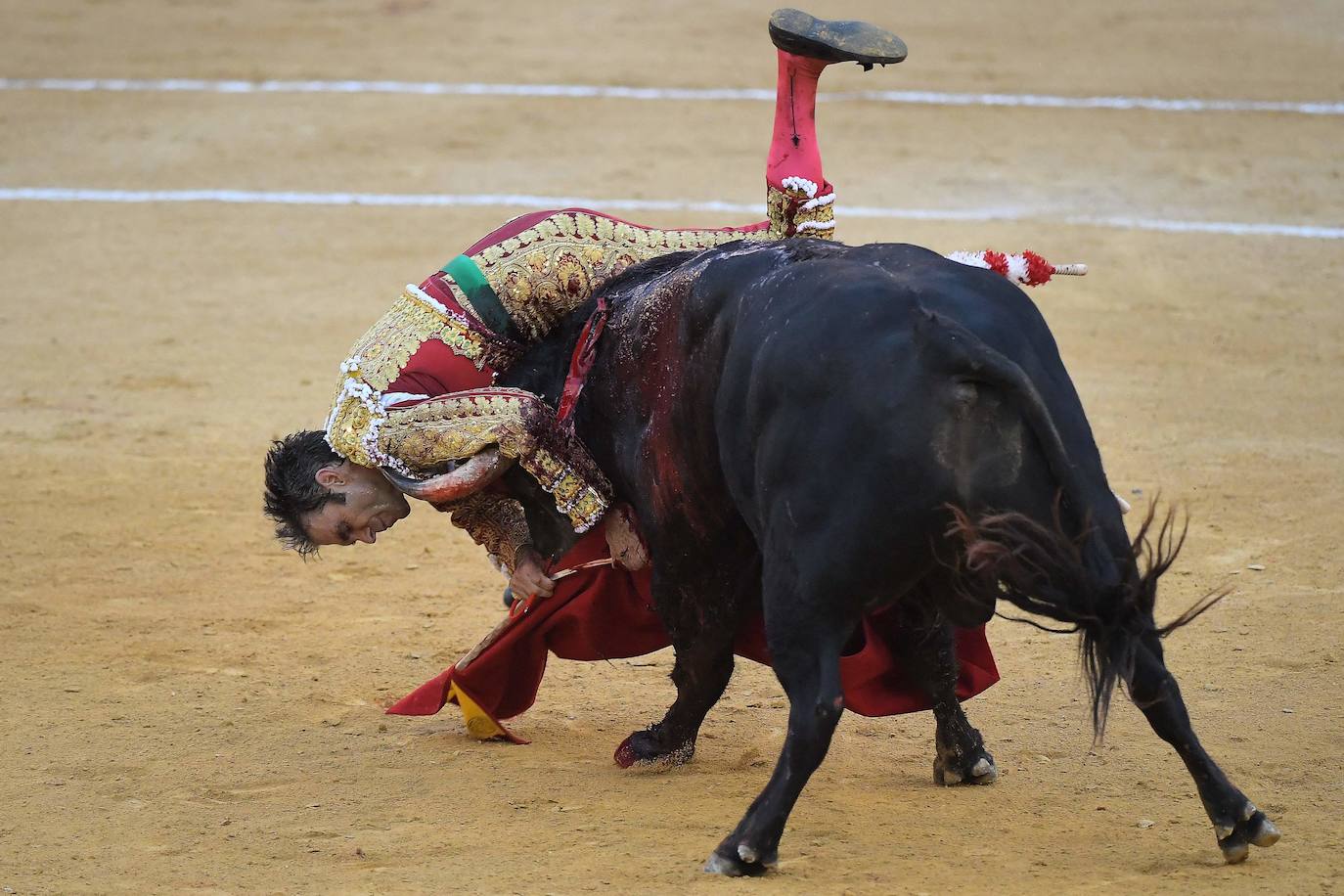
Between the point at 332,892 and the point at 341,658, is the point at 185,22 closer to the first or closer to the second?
the point at 341,658

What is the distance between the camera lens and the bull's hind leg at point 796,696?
3.46 m

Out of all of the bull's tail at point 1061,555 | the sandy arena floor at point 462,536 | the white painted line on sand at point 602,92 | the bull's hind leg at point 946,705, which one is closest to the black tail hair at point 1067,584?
the bull's tail at point 1061,555

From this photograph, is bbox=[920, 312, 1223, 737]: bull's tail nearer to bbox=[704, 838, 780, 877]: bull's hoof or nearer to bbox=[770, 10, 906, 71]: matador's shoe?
bbox=[704, 838, 780, 877]: bull's hoof

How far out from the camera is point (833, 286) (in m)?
3.52

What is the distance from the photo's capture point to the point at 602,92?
12.8 metres

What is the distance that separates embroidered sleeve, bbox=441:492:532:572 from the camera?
4484 millimetres

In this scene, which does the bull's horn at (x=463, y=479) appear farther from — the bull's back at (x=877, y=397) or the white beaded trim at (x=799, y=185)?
the white beaded trim at (x=799, y=185)

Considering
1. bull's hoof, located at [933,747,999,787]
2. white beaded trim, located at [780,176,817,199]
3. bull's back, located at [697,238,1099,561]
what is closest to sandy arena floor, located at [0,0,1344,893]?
bull's hoof, located at [933,747,999,787]

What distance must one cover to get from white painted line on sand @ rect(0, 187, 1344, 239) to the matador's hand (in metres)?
5.77

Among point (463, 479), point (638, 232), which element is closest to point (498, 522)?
point (463, 479)

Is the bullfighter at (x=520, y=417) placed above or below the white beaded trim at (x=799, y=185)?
below

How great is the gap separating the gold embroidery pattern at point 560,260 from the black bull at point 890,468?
51 cm

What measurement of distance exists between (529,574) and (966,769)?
4.14 feet

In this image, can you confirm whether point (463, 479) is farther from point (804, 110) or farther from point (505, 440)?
point (804, 110)
